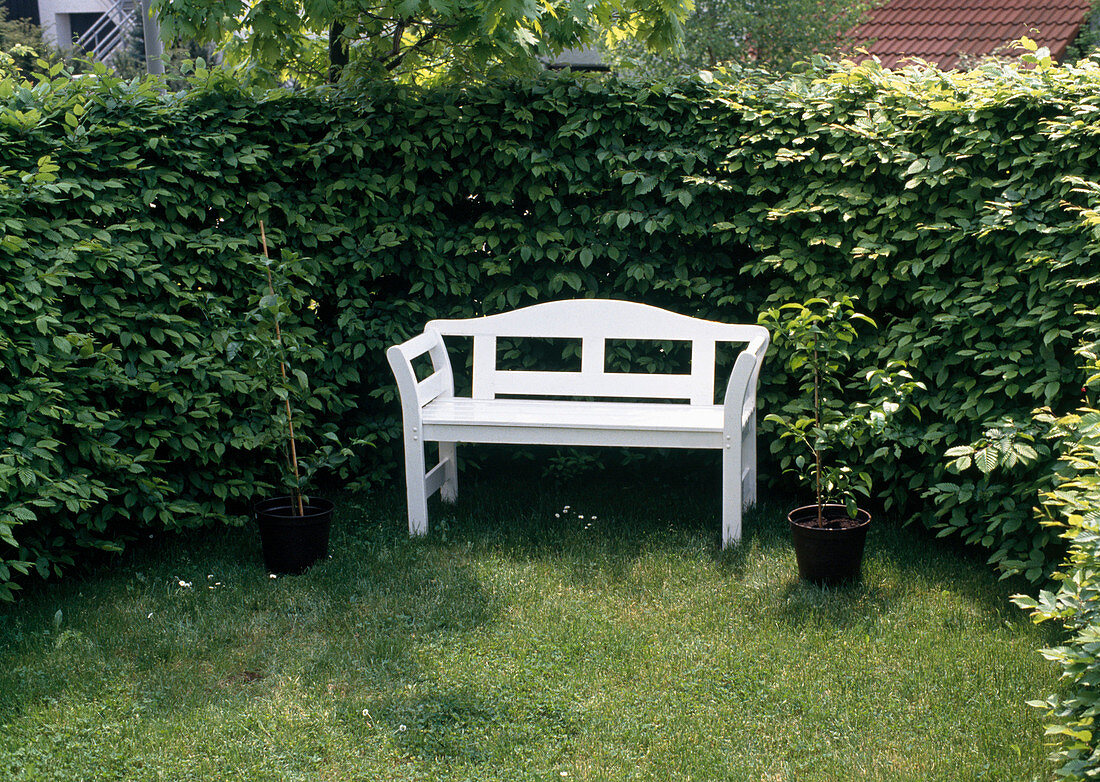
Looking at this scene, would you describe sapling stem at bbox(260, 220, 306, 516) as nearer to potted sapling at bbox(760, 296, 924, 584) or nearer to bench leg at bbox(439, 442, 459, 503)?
bench leg at bbox(439, 442, 459, 503)

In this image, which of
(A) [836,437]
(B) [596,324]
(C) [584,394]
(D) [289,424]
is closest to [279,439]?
(D) [289,424]

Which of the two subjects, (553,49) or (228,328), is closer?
(228,328)

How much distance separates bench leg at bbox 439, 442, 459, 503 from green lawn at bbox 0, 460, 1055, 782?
0.49m

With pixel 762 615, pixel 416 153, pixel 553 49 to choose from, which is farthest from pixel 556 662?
pixel 553 49

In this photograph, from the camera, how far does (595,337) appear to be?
501 centimetres

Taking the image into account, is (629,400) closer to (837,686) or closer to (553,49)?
(553,49)

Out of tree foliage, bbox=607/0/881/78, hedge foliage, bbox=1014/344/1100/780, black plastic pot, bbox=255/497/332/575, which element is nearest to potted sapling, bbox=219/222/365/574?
black plastic pot, bbox=255/497/332/575

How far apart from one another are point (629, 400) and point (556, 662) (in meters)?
2.47

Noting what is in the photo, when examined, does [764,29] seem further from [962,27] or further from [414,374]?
[414,374]

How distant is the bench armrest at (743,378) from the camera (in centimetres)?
424

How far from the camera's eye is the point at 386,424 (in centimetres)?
534

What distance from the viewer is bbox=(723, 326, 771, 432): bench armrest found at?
13.9 feet

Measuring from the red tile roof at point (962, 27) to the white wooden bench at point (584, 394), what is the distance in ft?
36.3

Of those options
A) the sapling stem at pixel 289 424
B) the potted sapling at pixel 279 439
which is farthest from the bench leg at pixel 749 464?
the sapling stem at pixel 289 424
